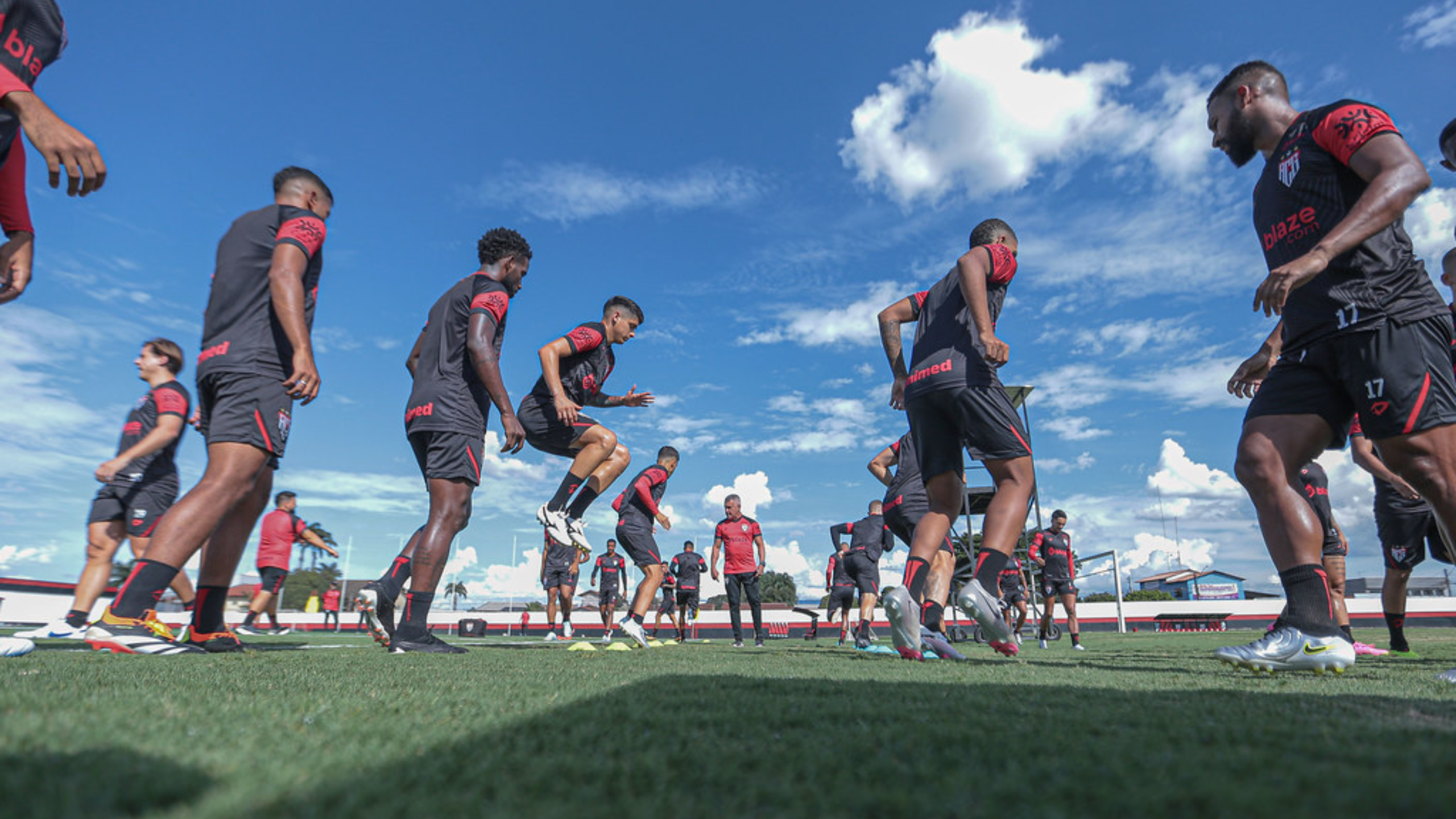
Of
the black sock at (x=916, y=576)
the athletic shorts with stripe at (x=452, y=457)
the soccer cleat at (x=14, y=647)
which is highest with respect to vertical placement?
the athletic shorts with stripe at (x=452, y=457)

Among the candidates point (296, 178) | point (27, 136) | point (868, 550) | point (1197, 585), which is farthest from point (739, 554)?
point (1197, 585)

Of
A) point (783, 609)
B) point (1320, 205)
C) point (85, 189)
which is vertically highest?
point (1320, 205)

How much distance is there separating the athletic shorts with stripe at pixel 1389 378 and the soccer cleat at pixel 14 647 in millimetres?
5418

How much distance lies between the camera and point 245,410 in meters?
3.67

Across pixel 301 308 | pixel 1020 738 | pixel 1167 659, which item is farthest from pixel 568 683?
pixel 1167 659

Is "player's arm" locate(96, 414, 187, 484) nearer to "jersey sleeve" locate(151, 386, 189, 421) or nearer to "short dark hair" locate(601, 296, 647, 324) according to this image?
"jersey sleeve" locate(151, 386, 189, 421)

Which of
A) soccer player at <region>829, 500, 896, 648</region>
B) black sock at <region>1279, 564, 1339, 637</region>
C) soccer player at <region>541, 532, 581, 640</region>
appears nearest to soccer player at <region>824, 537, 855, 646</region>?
soccer player at <region>829, 500, 896, 648</region>

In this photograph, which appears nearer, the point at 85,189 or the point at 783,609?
the point at 85,189

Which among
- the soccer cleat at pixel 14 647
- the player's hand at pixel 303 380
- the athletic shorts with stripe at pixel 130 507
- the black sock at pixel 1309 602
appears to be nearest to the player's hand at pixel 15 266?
the player's hand at pixel 303 380

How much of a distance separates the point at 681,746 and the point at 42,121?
3.24 m

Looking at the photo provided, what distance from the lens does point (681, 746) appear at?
4.25ft

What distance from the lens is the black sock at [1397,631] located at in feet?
19.9

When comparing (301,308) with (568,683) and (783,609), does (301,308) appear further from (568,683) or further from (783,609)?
(783,609)

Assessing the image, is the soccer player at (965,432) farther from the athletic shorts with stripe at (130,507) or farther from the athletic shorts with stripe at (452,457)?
the athletic shorts with stripe at (130,507)
